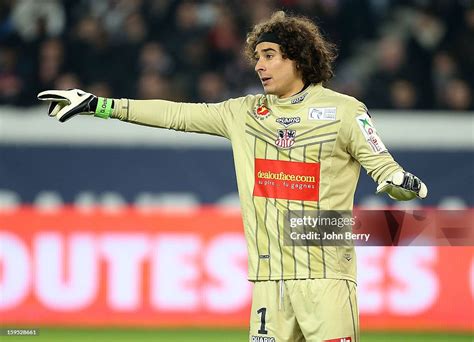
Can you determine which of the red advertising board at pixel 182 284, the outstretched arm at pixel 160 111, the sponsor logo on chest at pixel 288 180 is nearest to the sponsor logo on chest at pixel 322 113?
the sponsor logo on chest at pixel 288 180

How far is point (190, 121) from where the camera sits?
5688 mm

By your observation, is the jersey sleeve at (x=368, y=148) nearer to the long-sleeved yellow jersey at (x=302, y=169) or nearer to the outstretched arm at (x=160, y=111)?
the long-sleeved yellow jersey at (x=302, y=169)

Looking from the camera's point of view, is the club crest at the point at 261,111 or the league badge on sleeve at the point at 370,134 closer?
the league badge on sleeve at the point at 370,134

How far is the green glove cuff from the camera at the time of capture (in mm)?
5535

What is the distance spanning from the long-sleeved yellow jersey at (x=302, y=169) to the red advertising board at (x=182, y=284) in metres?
4.74

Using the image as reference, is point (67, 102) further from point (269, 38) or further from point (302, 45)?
point (302, 45)

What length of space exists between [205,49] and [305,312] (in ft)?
25.6

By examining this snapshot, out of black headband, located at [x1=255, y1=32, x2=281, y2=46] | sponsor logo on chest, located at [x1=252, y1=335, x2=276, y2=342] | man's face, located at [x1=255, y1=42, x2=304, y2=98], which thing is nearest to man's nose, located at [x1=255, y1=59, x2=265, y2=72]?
man's face, located at [x1=255, y1=42, x2=304, y2=98]

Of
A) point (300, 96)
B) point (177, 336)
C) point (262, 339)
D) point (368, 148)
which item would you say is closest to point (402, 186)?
point (368, 148)

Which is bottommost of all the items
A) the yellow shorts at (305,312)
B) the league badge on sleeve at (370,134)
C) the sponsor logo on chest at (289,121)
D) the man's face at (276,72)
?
the yellow shorts at (305,312)

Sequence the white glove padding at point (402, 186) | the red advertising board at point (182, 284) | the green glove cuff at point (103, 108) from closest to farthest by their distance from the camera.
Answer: the white glove padding at point (402, 186) < the green glove cuff at point (103, 108) < the red advertising board at point (182, 284)

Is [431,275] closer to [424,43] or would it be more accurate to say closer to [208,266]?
[208,266]

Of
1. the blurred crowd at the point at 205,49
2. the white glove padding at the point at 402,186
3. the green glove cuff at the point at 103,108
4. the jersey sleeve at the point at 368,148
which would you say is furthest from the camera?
the blurred crowd at the point at 205,49

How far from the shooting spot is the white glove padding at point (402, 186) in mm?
4992
